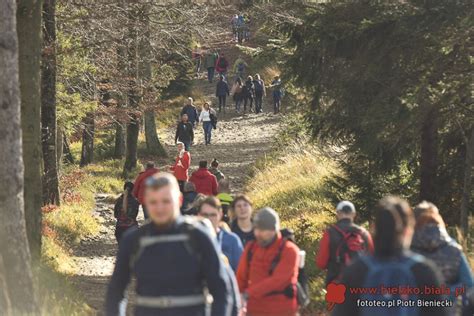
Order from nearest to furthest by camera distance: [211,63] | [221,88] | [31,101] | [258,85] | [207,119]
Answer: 1. [31,101]
2. [207,119]
3. [221,88]
4. [258,85]
5. [211,63]

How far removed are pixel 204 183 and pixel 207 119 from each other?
1810 centimetres

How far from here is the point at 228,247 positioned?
27.8 ft

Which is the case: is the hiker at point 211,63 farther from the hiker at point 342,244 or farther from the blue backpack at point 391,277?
the blue backpack at point 391,277

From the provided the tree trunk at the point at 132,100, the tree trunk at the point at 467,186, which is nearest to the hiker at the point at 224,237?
the tree trunk at the point at 467,186

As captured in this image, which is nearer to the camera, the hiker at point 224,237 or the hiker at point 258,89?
the hiker at point 224,237

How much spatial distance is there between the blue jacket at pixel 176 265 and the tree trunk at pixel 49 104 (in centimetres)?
1225

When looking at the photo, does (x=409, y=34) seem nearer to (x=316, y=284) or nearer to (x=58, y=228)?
(x=316, y=284)

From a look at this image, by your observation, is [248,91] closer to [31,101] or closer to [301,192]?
[301,192]

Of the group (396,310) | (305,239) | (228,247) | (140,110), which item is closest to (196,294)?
(396,310)

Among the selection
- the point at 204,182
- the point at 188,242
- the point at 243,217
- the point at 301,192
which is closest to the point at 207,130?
the point at 301,192

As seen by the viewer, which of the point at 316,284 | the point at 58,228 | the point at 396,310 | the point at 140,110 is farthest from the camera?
the point at 140,110

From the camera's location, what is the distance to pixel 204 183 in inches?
639

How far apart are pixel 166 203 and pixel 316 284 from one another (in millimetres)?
7789

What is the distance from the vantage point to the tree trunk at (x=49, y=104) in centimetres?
1741
